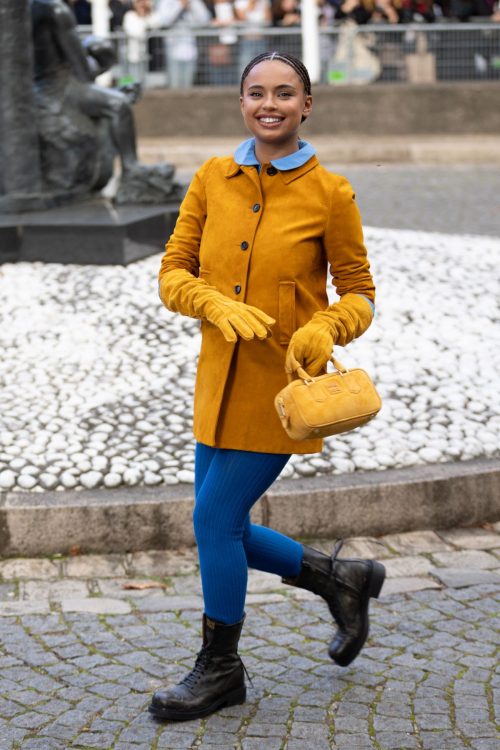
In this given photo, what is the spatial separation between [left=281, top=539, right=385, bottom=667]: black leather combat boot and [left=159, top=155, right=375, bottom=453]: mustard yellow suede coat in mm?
525

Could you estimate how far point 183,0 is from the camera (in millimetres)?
15711

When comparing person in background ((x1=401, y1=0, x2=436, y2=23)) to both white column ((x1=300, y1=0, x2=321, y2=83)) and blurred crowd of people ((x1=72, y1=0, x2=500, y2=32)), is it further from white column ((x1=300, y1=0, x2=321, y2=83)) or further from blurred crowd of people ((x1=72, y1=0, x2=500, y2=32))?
white column ((x1=300, y1=0, x2=321, y2=83))

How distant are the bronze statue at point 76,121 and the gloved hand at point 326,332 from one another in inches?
208

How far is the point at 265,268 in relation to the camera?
2805mm

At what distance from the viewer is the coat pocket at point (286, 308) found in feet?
9.23

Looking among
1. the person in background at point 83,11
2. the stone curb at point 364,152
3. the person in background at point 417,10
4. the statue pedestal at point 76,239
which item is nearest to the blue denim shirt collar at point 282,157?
the statue pedestal at point 76,239

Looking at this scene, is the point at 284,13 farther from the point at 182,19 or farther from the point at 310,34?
the point at 182,19

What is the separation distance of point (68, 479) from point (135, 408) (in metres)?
0.77

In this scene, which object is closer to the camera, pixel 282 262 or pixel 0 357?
pixel 282 262

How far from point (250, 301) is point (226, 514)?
1.90 ft

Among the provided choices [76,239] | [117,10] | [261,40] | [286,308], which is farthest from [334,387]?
[117,10]

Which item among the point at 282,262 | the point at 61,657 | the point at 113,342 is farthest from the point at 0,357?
the point at 282,262

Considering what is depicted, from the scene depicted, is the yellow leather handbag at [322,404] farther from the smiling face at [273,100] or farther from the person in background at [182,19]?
the person in background at [182,19]

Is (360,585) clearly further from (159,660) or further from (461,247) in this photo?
(461,247)
